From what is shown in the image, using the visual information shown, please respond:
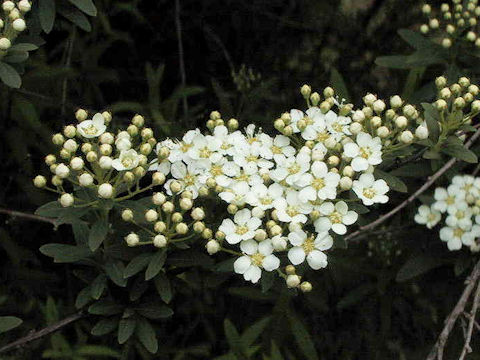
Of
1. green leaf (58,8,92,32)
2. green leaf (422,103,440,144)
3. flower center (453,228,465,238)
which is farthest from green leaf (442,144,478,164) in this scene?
green leaf (58,8,92,32)

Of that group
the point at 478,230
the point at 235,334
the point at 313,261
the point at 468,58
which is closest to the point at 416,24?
the point at 468,58

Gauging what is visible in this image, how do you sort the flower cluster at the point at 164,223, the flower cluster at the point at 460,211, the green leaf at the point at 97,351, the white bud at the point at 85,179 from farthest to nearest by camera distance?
the green leaf at the point at 97,351, the flower cluster at the point at 460,211, the flower cluster at the point at 164,223, the white bud at the point at 85,179

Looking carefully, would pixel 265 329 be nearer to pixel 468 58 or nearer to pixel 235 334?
pixel 235 334

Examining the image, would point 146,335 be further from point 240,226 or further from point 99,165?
point 99,165

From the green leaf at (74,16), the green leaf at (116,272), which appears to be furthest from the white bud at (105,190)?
the green leaf at (74,16)

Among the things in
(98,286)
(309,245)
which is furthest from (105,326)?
(309,245)

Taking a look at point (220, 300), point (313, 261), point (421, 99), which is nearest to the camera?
point (313, 261)

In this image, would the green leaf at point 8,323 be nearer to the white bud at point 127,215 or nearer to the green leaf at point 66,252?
the green leaf at point 66,252
